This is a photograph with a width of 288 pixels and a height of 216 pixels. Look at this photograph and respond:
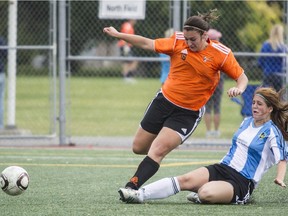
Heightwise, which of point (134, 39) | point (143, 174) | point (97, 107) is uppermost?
point (134, 39)

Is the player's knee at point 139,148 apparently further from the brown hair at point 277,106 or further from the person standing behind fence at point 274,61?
the person standing behind fence at point 274,61

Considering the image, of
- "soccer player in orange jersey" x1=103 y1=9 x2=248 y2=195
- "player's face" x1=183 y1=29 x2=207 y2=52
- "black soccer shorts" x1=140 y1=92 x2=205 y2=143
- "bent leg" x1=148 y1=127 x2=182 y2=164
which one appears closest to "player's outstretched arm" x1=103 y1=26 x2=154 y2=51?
"soccer player in orange jersey" x1=103 y1=9 x2=248 y2=195

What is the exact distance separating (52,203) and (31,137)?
6.33 metres

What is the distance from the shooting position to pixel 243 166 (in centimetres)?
796

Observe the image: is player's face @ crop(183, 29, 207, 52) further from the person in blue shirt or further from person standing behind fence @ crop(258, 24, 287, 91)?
person standing behind fence @ crop(258, 24, 287, 91)

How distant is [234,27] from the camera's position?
806 inches

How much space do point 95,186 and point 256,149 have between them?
210 cm

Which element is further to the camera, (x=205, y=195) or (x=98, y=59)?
(x=98, y=59)

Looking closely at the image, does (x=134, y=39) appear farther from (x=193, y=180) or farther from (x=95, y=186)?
(x=95, y=186)

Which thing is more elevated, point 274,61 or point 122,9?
point 122,9

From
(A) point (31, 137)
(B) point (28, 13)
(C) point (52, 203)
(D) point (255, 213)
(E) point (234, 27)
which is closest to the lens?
(D) point (255, 213)

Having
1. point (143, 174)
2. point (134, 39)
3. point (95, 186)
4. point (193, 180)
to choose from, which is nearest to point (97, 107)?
point (95, 186)

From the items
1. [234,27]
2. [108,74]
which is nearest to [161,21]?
[234,27]

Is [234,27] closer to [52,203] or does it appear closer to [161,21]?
[161,21]
